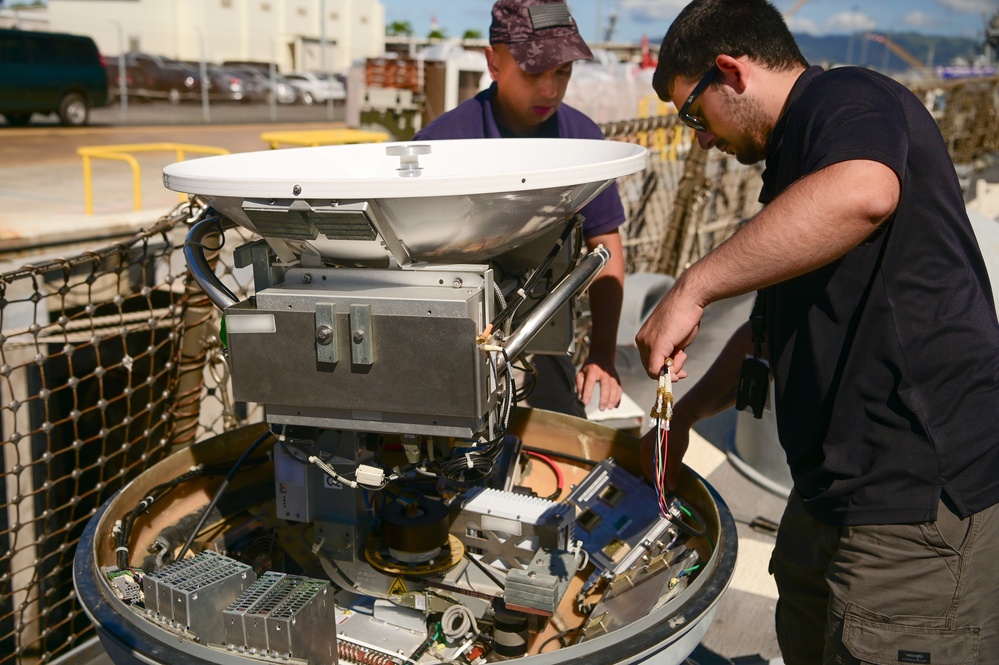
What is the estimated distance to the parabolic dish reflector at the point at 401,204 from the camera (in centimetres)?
169

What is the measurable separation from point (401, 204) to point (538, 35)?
1.58 meters

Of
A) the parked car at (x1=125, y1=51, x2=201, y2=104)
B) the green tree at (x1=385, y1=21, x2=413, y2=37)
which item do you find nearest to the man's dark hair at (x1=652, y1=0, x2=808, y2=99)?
the parked car at (x1=125, y1=51, x2=201, y2=104)

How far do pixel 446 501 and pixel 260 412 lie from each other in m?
2.79

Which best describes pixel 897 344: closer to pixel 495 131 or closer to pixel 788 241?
pixel 788 241

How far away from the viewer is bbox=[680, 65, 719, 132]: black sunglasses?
6.77 feet

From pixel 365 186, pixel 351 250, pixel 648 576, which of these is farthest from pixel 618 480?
pixel 365 186

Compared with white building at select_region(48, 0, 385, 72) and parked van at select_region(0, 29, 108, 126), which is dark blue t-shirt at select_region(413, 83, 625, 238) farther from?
white building at select_region(48, 0, 385, 72)

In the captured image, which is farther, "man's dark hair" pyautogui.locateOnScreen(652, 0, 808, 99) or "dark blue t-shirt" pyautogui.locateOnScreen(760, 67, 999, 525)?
"man's dark hair" pyautogui.locateOnScreen(652, 0, 808, 99)

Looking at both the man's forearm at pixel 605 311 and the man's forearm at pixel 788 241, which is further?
the man's forearm at pixel 605 311

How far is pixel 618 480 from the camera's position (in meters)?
2.75

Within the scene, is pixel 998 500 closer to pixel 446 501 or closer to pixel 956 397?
pixel 956 397

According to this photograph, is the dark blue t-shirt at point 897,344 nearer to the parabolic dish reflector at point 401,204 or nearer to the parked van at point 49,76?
the parabolic dish reflector at point 401,204

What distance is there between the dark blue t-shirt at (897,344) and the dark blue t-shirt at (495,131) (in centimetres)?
121

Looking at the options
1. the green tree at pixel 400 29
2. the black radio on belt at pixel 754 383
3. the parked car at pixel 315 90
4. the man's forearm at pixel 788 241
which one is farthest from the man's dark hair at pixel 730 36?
the green tree at pixel 400 29
